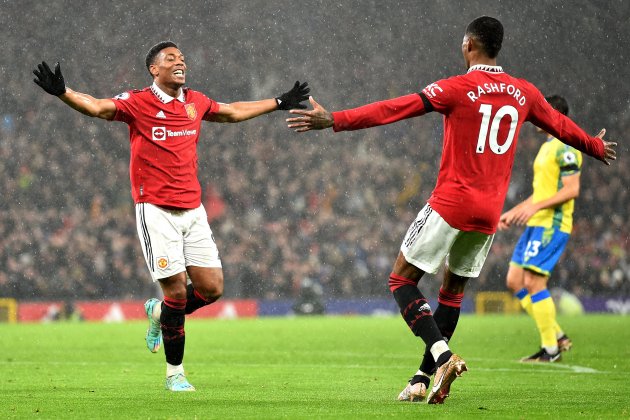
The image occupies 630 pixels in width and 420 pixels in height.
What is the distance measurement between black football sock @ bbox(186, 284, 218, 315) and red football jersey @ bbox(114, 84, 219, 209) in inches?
28.7

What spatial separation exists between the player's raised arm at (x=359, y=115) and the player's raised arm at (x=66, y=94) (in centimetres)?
148

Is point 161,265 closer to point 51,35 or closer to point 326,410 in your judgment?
point 326,410

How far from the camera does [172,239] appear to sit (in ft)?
22.8

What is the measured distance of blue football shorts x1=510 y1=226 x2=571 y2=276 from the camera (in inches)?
405

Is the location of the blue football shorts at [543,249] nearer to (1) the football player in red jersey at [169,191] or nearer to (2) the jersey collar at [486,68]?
(1) the football player in red jersey at [169,191]

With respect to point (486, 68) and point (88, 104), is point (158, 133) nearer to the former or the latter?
point (88, 104)

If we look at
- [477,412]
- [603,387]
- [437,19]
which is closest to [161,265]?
[477,412]

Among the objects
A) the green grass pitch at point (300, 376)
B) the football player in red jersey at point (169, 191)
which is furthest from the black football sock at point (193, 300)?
the green grass pitch at point (300, 376)

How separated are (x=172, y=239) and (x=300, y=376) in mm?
1839

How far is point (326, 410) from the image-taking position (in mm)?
5703

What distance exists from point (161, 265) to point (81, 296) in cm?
1680

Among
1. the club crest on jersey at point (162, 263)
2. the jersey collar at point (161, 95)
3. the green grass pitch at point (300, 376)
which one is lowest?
the green grass pitch at point (300, 376)

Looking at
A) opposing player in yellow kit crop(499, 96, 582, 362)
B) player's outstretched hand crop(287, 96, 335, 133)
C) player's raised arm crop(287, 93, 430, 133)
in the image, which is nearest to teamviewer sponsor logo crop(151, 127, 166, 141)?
player's raised arm crop(287, 93, 430, 133)

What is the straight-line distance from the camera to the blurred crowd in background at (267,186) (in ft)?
71.0
